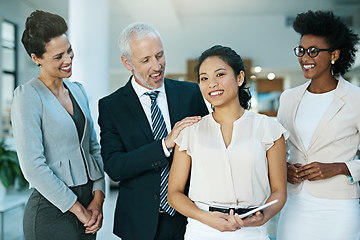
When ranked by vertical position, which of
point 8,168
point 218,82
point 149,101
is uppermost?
point 218,82

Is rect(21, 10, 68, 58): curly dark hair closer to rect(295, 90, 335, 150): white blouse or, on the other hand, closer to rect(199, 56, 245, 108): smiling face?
rect(199, 56, 245, 108): smiling face

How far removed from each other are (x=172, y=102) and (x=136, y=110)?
0.21m

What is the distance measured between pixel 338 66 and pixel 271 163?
790 mm

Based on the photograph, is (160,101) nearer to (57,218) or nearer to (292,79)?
(57,218)

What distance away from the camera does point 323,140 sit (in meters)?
1.85

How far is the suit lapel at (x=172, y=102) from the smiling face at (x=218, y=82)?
0.36m

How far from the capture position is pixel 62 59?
1834 millimetres

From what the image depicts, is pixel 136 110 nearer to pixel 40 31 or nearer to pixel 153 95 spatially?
pixel 153 95

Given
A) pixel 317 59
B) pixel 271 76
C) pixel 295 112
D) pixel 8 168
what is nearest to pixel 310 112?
pixel 295 112

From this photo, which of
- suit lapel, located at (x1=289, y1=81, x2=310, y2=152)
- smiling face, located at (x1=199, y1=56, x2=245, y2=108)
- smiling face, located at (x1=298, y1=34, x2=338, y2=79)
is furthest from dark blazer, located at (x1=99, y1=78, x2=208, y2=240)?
smiling face, located at (x1=298, y1=34, x2=338, y2=79)

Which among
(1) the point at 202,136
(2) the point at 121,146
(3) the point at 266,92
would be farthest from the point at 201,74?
(3) the point at 266,92

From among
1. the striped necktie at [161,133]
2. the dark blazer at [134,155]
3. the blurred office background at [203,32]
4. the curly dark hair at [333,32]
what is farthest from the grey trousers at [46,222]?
the blurred office background at [203,32]

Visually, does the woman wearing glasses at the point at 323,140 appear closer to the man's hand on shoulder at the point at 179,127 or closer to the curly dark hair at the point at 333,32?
the curly dark hair at the point at 333,32

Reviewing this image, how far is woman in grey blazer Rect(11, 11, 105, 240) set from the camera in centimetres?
171
